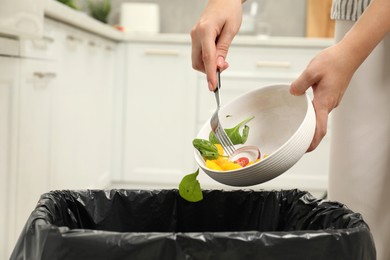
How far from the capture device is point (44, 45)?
1925 mm

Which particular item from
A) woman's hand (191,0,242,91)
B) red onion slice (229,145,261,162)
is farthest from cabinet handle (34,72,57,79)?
red onion slice (229,145,261,162)

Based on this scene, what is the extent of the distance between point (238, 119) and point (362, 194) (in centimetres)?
31

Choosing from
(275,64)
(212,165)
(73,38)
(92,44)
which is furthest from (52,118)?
(275,64)

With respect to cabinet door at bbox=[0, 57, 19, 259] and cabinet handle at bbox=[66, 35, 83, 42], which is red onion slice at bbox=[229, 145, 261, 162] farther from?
cabinet handle at bbox=[66, 35, 83, 42]

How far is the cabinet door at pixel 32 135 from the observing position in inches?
65.8

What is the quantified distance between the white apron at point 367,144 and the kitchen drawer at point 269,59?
6.12ft

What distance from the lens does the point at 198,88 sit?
3.18 metres

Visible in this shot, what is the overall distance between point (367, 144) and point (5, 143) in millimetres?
869

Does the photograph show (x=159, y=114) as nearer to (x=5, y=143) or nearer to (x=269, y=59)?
(x=269, y=59)

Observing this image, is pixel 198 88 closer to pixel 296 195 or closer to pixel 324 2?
pixel 324 2

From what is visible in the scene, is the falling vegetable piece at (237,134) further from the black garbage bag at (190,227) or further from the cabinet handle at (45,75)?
the cabinet handle at (45,75)

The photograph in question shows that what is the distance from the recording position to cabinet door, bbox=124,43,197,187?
317 cm

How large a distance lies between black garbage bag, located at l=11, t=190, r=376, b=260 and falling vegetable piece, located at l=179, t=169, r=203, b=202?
0.07 m

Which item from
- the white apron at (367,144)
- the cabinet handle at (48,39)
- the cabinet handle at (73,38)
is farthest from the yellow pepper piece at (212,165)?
the cabinet handle at (73,38)
